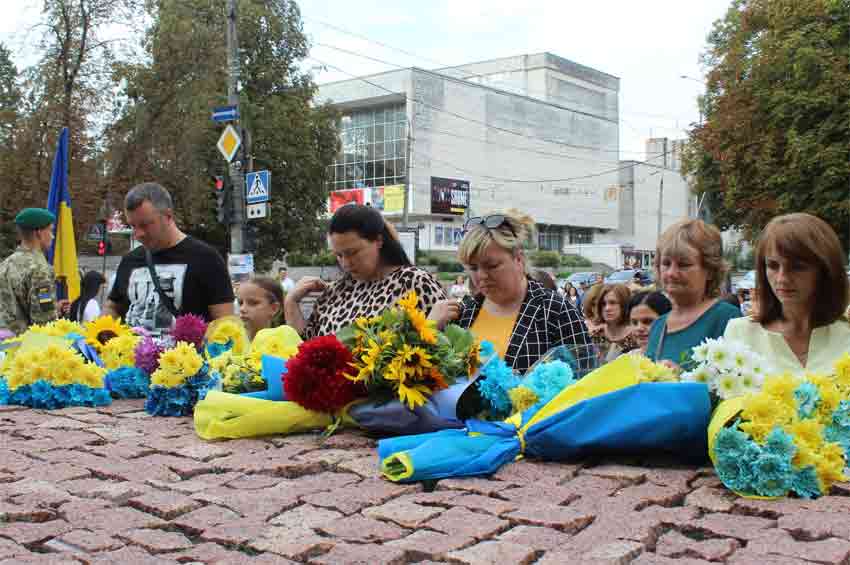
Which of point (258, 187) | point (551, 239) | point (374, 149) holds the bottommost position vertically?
point (551, 239)

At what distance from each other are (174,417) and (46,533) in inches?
80.0

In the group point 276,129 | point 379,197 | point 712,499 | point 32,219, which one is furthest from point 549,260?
point 712,499

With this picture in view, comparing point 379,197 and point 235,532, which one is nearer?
point 235,532

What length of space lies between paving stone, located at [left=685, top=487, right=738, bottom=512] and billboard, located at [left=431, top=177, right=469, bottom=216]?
5844 cm

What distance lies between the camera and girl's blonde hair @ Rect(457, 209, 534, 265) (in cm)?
436

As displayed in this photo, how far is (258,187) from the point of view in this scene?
58.4ft

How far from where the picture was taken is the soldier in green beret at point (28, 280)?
6750 millimetres

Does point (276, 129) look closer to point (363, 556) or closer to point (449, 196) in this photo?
point (449, 196)

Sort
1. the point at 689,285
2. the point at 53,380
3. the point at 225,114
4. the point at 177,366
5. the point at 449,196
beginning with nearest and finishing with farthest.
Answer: the point at 689,285 < the point at 177,366 < the point at 53,380 < the point at 225,114 < the point at 449,196

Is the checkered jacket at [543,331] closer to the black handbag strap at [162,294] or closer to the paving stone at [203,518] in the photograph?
the paving stone at [203,518]

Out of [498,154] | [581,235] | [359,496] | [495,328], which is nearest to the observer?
[359,496]

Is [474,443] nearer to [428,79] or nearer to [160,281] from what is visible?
[160,281]

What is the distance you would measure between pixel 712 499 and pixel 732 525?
275mm

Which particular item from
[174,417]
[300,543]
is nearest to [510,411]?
[300,543]
